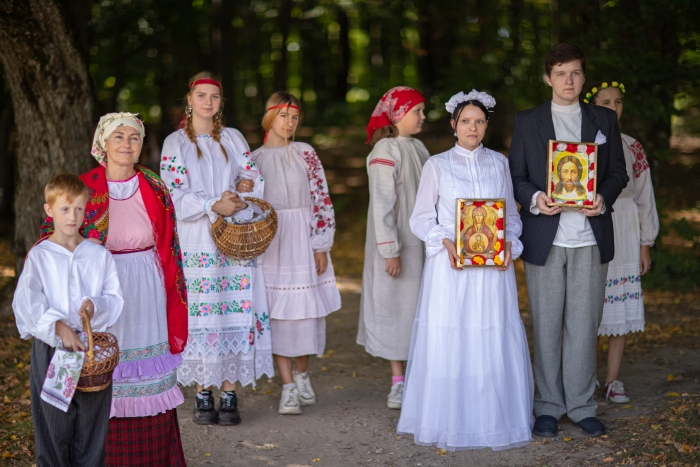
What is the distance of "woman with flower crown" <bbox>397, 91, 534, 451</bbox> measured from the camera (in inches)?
200

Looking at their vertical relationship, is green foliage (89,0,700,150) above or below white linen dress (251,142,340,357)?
above

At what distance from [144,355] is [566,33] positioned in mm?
8229

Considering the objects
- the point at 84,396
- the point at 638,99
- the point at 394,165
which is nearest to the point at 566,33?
the point at 638,99

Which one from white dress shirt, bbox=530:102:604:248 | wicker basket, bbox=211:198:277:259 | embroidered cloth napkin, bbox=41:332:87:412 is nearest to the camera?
embroidered cloth napkin, bbox=41:332:87:412

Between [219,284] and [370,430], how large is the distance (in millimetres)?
1468

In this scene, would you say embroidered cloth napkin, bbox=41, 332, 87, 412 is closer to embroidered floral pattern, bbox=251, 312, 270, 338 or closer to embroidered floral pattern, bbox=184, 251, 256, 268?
embroidered floral pattern, bbox=184, 251, 256, 268

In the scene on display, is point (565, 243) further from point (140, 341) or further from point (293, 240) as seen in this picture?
point (140, 341)

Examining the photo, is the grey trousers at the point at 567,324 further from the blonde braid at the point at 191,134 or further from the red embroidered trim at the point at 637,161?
the blonde braid at the point at 191,134

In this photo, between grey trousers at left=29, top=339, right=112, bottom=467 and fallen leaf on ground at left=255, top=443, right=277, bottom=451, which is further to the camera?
fallen leaf on ground at left=255, top=443, right=277, bottom=451

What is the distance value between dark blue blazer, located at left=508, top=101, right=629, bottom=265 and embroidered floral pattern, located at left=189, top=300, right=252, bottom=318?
1.95 meters

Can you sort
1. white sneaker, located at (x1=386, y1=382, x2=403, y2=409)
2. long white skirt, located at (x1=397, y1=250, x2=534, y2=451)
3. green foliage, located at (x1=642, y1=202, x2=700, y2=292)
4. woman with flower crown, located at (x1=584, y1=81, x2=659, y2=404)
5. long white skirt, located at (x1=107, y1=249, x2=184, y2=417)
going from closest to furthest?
long white skirt, located at (x1=107, y1=249, x2=184, y2=417) < long white skirt, located at (x1=397, y1=250, x2=534, y2=451) < woman with flower crown, located at (x1=584, y1=81, x2=659, y2=404) < white sneaker, located at (x1=386, y1=382, x2=403, y2=409) < green foliage, located at (x1=642, y1=202, x2=700, y2=292)

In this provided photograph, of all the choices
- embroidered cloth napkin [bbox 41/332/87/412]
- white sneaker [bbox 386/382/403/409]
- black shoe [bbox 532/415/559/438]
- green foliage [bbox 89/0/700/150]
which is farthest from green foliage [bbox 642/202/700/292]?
embroidered cloth napkin [bbox 41/332/87/412]

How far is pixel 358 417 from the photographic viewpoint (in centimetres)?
597

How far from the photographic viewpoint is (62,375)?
3.74 meters
